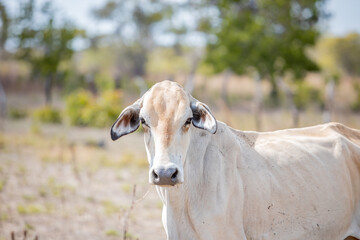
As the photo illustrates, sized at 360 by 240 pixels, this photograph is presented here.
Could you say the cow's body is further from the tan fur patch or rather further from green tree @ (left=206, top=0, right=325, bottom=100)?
green tree @ (left=206, top=0, right=325, bottom=100)

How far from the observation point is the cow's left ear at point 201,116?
374 centimetres

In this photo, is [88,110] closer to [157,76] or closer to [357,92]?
[357,92]

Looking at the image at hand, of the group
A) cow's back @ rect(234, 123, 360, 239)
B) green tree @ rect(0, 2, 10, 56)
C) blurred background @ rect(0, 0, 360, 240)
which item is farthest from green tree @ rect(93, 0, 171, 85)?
cow's back @ rect(234, 123, 360, 239)

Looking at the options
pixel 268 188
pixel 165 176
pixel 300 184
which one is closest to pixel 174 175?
pixel 165 176

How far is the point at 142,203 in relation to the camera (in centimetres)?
866

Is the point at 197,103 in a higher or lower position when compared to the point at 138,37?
lower

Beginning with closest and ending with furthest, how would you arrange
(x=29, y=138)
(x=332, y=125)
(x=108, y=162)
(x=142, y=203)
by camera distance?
(x=332, y=125) < (x=142, y=203) < (x=108, y=162) < (x=29, y=138)

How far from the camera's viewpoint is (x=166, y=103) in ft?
12.3

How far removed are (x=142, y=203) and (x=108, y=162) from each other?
4157 mm

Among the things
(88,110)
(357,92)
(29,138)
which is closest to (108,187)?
(29,138)

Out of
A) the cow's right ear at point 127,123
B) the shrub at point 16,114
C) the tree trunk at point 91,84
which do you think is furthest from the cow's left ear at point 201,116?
the tree trunk at point 91,84

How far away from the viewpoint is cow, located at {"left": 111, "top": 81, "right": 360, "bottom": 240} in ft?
12.2

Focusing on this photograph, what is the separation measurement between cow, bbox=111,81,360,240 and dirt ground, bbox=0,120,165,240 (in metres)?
0.72

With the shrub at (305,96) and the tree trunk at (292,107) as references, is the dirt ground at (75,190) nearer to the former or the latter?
the tree trunk at (292,107)
